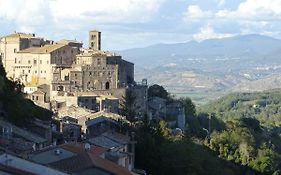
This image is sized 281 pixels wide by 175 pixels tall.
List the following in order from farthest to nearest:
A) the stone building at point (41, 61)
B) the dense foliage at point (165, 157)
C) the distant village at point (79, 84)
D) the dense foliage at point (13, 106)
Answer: the stone building at point (41, 61) → the distant village at point (79, 84) → the dense foliage at point (165, 157) → the dense foliage at point (13, 106)

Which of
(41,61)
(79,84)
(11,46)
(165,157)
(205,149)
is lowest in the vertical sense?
(205,149)

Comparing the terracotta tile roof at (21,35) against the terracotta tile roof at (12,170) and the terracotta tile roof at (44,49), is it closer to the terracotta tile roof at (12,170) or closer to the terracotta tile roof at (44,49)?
the terracotta tile roof at (44,49)

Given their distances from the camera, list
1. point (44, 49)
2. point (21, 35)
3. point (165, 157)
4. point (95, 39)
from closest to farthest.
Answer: point (165, 157), point (44, 49), point (21, 35), point (95, 39)

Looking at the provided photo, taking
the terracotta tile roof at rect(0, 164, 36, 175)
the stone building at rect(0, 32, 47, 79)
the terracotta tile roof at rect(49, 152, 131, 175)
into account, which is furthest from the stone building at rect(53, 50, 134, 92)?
the terracotta tile roof at rect(0, 164, 36, 175)

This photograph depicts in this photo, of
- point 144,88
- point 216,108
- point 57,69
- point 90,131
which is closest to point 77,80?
point 57,69

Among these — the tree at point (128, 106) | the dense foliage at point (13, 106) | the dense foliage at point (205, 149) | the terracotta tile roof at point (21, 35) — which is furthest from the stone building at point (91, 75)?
the dense foliage at point (13, 106)

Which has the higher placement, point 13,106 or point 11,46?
point 11,46

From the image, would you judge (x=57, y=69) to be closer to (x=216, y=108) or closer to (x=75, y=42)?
(x=75, y=42)

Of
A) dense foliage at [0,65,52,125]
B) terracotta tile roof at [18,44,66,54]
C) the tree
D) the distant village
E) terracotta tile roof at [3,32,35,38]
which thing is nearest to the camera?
dense foliage at [0,65,52,125]

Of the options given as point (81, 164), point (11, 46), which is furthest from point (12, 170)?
point (11, 46)

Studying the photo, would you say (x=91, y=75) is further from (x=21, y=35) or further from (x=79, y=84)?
(x=21, y=35)

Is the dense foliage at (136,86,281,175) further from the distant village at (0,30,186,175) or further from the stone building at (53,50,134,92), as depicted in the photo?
the stone building at (53,50,134,92)

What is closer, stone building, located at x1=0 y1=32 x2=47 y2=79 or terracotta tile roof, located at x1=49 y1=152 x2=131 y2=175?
terracotta tile roof, located at x1=49 y1=152 x2=131 y2=175

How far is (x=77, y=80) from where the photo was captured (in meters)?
67.8
